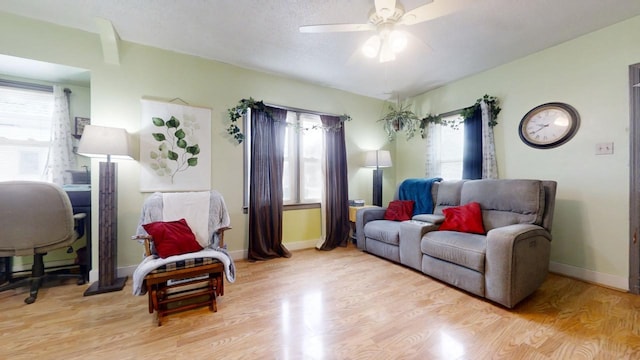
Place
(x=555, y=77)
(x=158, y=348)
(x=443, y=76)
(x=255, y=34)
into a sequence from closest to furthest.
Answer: (x=158, y=348), (x=255, y=34), (x=555, y=77), (x=443, y=76)

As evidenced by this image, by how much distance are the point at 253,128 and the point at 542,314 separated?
3344 mm

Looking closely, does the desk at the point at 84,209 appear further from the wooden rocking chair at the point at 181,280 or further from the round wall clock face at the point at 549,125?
the round wall clock face at the point at 549,125

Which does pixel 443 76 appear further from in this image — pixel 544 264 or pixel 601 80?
pixel 544 264

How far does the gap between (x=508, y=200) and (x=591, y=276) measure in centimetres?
109

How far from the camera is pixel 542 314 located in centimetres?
188

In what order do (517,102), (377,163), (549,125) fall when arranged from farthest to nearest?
(377,163)
(517,102)
(549,125)

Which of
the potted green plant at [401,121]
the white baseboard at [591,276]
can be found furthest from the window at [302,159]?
the white baseboard at [591,276]

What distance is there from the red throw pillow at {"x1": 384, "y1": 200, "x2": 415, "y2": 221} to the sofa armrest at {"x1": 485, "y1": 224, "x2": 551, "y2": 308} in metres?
1.32

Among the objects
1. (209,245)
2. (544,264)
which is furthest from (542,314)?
(209,245)

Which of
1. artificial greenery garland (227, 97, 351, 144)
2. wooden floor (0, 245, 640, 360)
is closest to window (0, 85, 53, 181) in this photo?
wooden floor (0, 245, 640, 360)

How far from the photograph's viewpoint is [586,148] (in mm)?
2477

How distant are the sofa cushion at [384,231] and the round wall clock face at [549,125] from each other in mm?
1837

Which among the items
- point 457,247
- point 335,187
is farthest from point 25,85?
point 457,247

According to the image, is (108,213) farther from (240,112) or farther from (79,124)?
(240,112)
